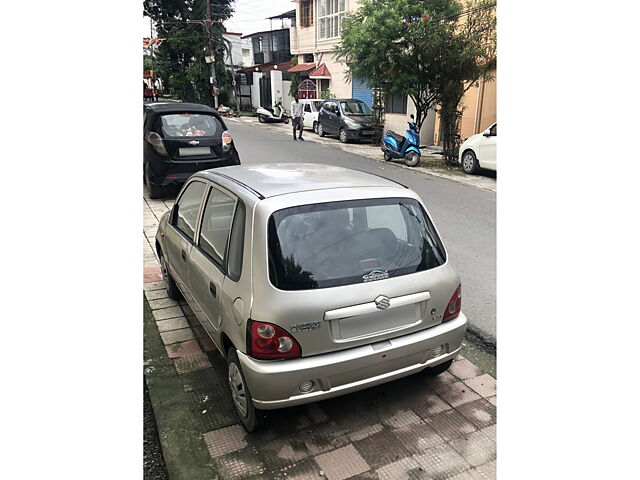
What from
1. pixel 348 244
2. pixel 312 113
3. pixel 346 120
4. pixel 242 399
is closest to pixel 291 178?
pixel 348 244

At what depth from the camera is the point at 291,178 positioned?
3568 mm

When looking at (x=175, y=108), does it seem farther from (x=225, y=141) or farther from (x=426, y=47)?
(x=426, y=47)

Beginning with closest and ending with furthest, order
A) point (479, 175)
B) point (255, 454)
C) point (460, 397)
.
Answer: point (255, 454) → point (460, 397) → point (479, 175)

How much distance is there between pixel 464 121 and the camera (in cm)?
1652

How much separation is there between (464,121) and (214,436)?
15256mm

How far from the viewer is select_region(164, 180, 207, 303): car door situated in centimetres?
410

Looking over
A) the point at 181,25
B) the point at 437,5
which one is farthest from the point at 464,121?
the point at 181,25

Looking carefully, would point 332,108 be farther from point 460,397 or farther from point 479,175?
point 460,397

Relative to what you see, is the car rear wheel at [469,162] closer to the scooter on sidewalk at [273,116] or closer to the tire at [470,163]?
the tire at [470,163]

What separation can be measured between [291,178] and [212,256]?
78cm

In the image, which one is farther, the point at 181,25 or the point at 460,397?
the point at 181,25

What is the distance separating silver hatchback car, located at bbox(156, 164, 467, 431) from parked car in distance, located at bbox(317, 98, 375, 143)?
51.4 ft

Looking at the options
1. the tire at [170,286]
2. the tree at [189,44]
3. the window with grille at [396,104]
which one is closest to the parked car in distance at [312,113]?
the window with grille at [396,104]

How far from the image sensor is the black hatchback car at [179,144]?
8859 millimetres
